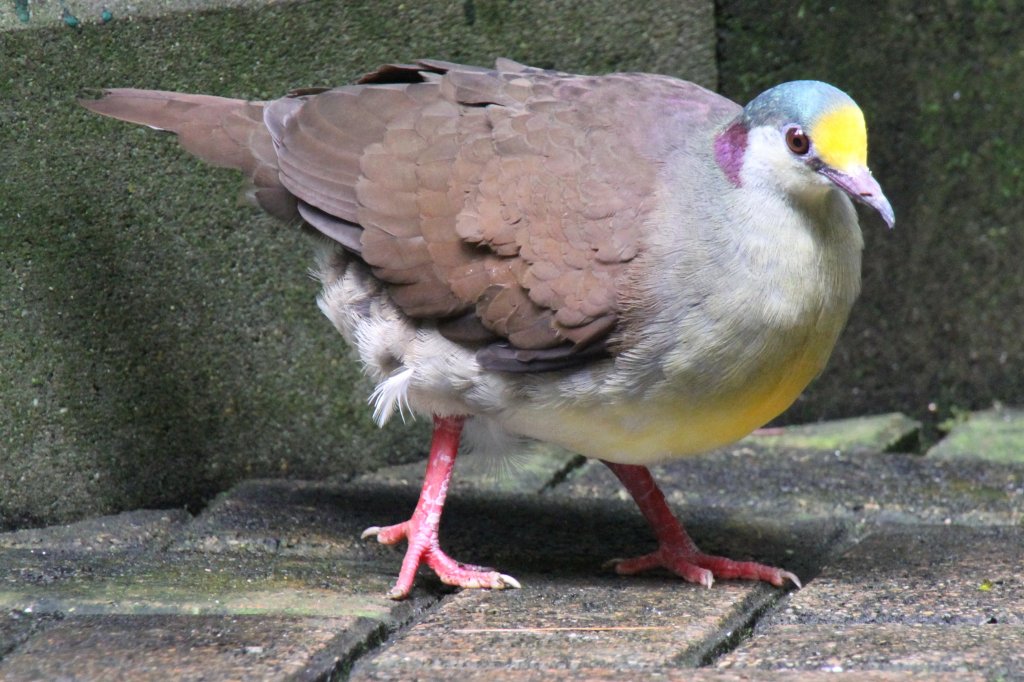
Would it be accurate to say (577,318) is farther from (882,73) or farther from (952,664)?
(882,73)

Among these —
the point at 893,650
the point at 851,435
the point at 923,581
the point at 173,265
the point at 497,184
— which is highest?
the point at 497,184

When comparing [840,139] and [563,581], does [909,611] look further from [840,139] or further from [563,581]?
[840,139]

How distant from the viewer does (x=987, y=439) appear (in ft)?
16.6

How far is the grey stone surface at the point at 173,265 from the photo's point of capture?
3.94m

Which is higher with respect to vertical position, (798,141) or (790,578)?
(798,141)

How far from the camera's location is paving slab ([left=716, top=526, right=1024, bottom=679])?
2.96 metres

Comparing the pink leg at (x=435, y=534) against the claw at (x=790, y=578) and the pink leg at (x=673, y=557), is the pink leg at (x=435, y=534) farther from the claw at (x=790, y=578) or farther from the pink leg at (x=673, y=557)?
the claw at (x=790, y=578)

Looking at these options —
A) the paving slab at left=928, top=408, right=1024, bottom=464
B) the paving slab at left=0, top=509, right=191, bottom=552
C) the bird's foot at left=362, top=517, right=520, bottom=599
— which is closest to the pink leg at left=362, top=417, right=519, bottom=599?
the bird's foot at left=362, top=517, right=520, bottom=599

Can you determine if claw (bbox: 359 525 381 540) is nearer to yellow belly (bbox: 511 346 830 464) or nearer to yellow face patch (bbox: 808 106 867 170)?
yellow belly (bbox: 511 346 830 464)

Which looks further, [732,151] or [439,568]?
[439,568]

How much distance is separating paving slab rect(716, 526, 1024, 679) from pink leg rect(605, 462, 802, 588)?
181mm

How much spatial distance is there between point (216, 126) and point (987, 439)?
9.81 ft

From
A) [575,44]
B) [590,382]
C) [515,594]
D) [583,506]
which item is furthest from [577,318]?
[575,44]

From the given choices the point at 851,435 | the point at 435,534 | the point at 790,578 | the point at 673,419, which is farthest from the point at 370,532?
the point at 851,435
